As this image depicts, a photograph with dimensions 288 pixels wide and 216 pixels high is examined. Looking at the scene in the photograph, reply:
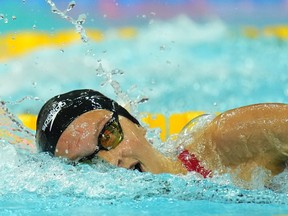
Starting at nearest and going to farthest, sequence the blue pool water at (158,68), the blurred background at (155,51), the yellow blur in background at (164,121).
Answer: the yellow blur in background at (164,121) → the blue pool water at (158,68) → the blurred background at (155,51)

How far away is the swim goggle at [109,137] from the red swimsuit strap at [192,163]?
0.21 m

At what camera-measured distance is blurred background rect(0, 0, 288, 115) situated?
4.31 metres

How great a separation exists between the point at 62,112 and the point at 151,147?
0.94 ft

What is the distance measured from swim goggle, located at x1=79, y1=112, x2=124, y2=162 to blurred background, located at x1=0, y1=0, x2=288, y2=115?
2.19 meters

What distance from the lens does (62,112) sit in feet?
6.35

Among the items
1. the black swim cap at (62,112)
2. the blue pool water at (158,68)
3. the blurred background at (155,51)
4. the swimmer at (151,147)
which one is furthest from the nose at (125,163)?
the blurred background at (155,51)

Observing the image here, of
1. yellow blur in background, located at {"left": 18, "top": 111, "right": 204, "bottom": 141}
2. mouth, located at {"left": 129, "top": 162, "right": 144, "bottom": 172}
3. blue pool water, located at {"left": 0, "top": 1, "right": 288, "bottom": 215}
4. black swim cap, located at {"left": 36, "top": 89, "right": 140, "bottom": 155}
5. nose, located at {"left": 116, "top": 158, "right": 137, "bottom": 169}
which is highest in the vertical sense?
blue pool water, located at {"left": 0, "top": 1, "right": 288, "bottom": 215}

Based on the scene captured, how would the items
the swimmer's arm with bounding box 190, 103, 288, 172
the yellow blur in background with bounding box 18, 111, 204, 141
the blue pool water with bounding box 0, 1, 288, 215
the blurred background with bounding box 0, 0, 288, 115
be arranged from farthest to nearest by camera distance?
the blurred background with bounding box 0, 0, 288, 115, the blue pool water with bounding box 0, 1, 288, 215, the yellow blur in background with bounding box 18, 111, 204, 141, the swimmer's arm with bounding box 190, 103, 288, 172

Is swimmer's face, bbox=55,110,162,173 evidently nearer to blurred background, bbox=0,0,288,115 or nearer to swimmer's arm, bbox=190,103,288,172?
swimmer's arm, bbox=190,103,288,172

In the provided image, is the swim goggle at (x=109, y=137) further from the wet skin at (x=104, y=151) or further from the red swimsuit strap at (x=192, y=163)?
the red swimsuit strap at (x=192, y=163)

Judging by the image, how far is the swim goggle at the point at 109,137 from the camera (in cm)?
187

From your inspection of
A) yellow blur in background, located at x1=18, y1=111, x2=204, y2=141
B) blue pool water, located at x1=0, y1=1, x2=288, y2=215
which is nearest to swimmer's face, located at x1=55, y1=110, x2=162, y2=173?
blue pool water, located at x1=0, y1=1, x2=288, y2=215

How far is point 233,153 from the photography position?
75.6 inches

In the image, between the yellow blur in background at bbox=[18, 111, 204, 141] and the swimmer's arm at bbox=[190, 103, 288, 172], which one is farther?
the yellow blur in background at bbox=[18, 111, 204, 141]
